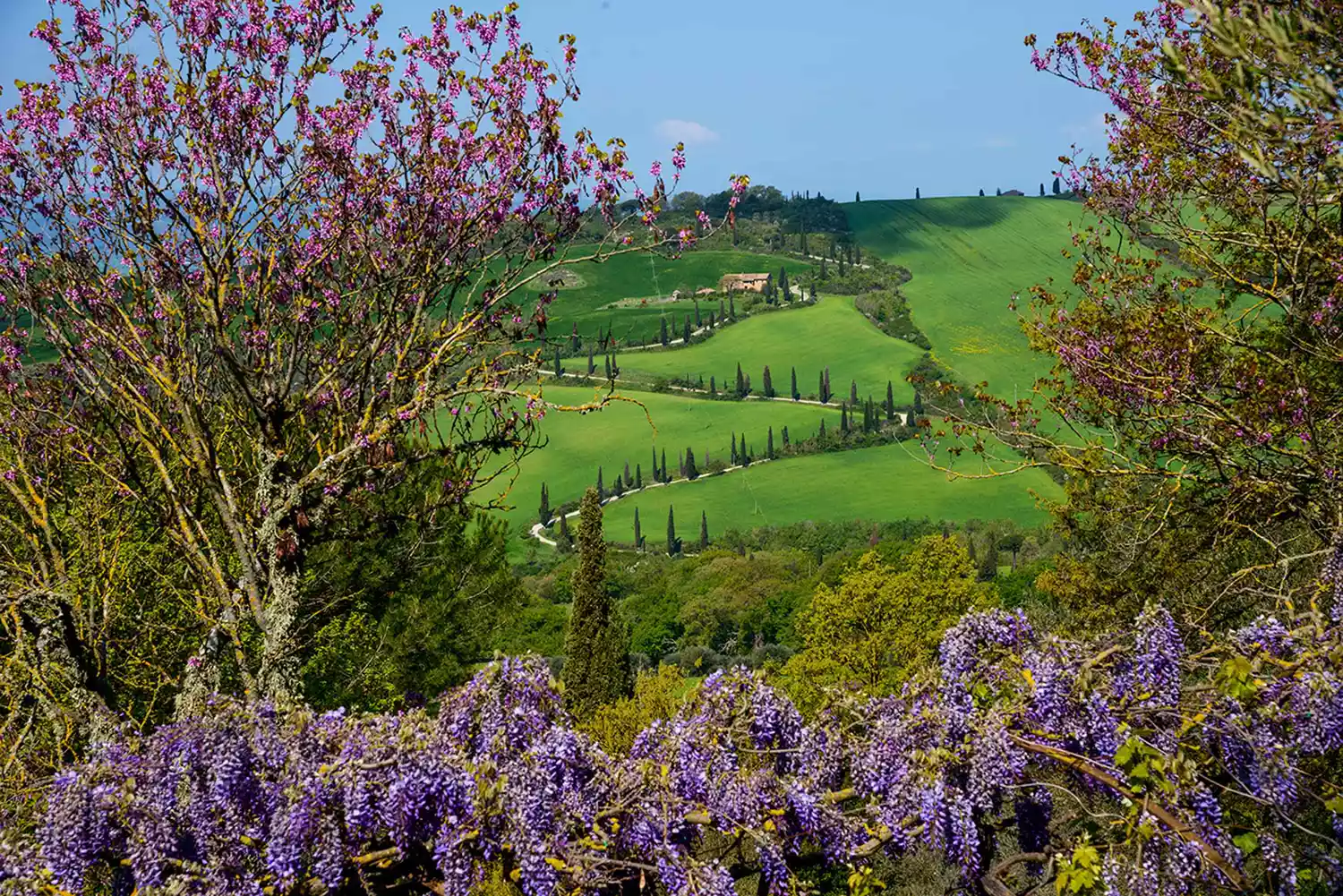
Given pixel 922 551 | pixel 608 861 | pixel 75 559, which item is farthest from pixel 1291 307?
pixel 922 551

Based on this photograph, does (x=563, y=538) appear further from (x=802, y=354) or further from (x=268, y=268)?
(x=268, y=268)

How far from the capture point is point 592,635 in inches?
1543

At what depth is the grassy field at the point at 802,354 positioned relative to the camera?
534ft

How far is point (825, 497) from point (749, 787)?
445ft

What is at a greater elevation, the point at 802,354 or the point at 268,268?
the point at 268,268

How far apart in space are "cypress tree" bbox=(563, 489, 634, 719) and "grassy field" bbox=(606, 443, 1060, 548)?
93591 mm

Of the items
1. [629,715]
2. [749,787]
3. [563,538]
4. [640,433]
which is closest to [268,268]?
[749,787]

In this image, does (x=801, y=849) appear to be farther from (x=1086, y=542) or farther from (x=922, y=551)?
(x=922, y=551)

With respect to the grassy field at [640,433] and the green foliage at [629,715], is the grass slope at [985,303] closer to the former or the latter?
the grassy field at [640,433]

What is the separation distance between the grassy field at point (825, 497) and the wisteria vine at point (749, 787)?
12484 cm

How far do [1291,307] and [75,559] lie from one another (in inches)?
550

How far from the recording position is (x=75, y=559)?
12.5 m

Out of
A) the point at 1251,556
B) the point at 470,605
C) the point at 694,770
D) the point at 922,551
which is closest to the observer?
the point at 694,770

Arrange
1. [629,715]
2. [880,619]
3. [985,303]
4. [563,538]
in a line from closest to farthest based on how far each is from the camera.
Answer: [629,715] → [880,619] → [563,538] → [985,303]
